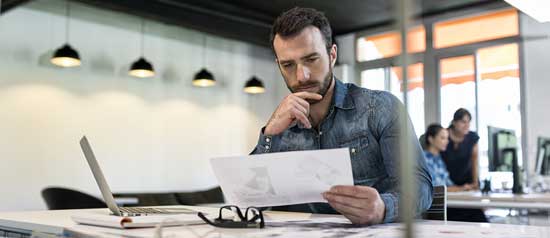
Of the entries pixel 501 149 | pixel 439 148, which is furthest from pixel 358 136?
pixel 439 148

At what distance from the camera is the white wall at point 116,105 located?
6.23m

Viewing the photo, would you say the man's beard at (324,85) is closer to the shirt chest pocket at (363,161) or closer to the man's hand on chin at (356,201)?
the shirt chest pocket at (363,161)


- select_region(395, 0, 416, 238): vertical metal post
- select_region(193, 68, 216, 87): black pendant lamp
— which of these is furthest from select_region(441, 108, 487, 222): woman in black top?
select_region(395, 0, 416, 238): vertical metal post

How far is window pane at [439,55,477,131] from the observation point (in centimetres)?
704

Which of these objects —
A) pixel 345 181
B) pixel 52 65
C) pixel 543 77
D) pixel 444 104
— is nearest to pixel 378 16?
pixel 444 104

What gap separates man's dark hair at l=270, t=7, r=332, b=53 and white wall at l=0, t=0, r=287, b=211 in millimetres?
5168

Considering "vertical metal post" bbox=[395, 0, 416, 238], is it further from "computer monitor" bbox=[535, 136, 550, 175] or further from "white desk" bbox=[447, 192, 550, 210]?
"computer monitor" bbox=[535, 136, 550, 175]

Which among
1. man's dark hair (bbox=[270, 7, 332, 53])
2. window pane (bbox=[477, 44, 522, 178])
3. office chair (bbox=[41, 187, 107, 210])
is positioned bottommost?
office chair (bbox=[41, 187, 107, 210])

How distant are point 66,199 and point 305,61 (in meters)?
4.56

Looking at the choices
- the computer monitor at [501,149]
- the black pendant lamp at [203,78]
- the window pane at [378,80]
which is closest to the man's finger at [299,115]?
the window pane at [378,80]

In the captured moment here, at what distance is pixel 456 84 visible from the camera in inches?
290

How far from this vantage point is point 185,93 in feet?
25.6

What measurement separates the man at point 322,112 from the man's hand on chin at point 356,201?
41 centimetres

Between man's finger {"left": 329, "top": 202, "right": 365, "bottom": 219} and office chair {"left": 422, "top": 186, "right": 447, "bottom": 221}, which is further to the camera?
office chair {"left": 422, "top": 186, "right": 447, "bottom": 221}
